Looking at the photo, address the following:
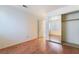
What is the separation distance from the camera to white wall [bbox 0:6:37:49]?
2770 mm

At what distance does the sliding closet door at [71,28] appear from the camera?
2.95 m

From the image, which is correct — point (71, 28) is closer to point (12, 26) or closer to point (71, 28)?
point (71, 28)

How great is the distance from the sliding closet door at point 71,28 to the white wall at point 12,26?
148 centimetres

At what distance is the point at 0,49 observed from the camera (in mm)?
2719

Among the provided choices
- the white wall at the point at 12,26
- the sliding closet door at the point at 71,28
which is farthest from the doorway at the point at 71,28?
the white wall at the point at 12,26

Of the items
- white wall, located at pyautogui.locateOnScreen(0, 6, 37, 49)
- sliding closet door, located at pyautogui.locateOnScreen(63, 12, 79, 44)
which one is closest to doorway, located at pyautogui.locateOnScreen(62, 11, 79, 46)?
sliding closet door, located at pyautogui.locateOnScreen(63, 12, 79, 44)

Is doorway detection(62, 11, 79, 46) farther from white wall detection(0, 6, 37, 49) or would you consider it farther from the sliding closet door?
white wall detection(0, 6, 37, 49)

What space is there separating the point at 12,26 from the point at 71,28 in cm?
217

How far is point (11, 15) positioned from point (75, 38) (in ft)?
7.94

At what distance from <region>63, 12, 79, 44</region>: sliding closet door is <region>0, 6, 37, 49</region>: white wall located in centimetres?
148

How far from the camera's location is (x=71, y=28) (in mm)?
3145

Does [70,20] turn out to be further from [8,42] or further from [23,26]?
[8,42]
